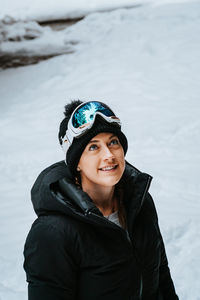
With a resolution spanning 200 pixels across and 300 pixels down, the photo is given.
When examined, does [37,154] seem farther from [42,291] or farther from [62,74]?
[42,291]

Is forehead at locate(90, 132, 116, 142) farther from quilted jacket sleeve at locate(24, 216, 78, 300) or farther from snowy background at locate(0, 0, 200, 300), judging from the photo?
snowy background at locate(0, 0, 200, 300)

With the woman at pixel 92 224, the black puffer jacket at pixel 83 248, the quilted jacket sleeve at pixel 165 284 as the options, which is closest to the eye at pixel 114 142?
the woman at pixel 92 224

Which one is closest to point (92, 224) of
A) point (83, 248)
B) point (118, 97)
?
point (83, 248)

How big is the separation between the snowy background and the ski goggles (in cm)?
161

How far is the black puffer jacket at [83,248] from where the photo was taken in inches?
51.5

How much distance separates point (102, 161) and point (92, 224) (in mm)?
229

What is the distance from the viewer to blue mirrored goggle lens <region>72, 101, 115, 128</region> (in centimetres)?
146

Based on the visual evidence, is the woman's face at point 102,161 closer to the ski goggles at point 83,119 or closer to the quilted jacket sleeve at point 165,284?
the ski goggles at point 83,119

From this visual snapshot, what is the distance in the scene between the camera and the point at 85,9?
28.9 feet

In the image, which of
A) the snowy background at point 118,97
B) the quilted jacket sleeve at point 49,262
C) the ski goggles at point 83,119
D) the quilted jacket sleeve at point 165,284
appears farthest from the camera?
the snowy background at point 118,97

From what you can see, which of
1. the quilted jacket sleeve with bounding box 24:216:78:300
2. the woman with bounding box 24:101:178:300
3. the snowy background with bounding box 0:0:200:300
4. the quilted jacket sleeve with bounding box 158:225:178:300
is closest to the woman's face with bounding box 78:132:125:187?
the woman with bounding box 24:101:178:300

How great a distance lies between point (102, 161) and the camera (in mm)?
1454

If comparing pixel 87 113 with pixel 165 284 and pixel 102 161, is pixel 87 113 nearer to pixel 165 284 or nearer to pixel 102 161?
pixel 102 161

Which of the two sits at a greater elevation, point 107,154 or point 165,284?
point 107,154
